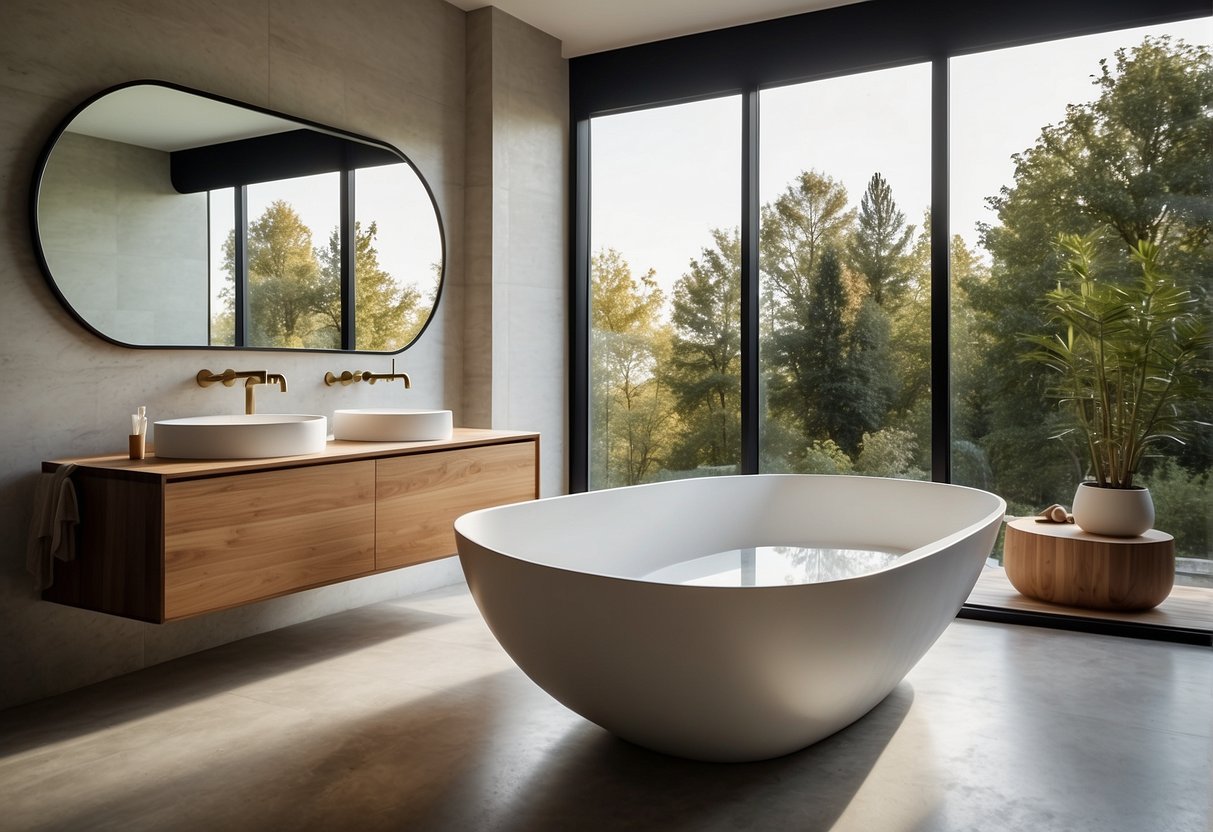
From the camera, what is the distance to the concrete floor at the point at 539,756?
2.22 m

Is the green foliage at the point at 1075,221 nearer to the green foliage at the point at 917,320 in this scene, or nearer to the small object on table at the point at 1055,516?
the green foliage at the point at 917,320

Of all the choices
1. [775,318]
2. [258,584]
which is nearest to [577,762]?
[258,584]

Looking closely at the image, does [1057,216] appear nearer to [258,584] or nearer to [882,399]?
[882,399]

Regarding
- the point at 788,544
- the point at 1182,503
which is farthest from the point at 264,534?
the point at 1182,503

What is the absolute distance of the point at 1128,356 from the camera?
379cm

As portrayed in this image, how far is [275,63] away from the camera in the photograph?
12.2 feet

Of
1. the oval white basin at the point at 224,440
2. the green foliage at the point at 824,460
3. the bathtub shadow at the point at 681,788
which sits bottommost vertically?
the bathtub shadow at the point at 681,788

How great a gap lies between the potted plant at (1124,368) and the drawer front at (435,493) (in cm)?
234

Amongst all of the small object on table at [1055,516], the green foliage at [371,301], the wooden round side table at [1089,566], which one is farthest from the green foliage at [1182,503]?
the green foliage at [371,301]

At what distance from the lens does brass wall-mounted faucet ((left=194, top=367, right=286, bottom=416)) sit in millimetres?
3438

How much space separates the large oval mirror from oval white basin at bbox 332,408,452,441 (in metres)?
0.42

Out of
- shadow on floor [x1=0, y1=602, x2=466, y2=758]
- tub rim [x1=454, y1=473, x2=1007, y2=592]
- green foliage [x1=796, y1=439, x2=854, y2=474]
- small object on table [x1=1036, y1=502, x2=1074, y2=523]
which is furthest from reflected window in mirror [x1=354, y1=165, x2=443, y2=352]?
small object on table [x1=1036, y1=502, x2=1074, y2=523]

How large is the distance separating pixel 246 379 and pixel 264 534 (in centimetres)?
81

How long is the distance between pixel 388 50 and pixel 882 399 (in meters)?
2.80
